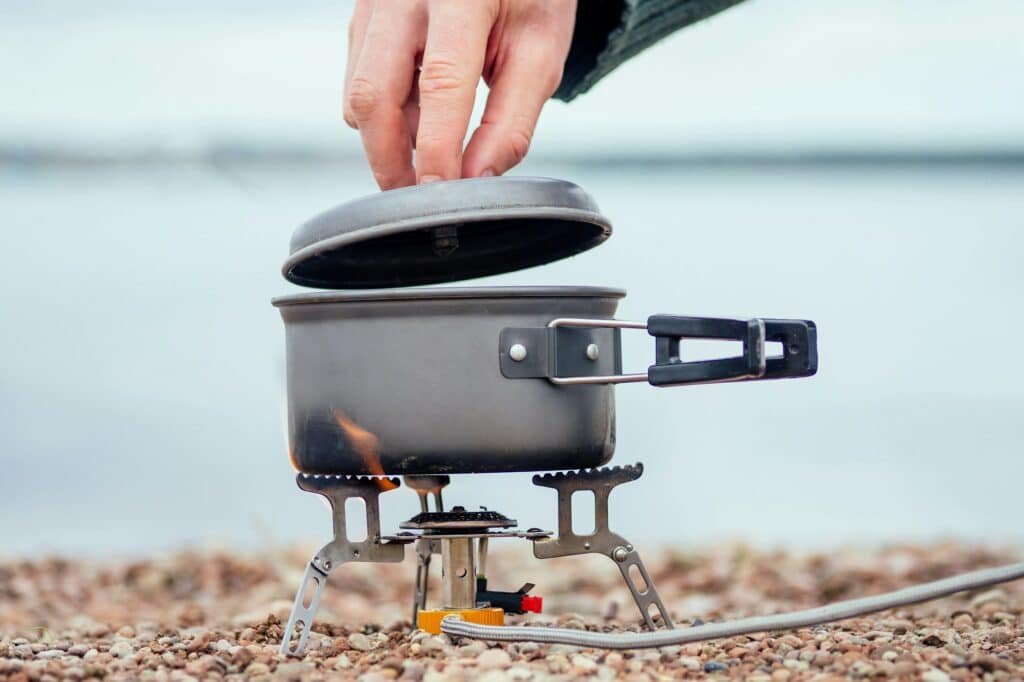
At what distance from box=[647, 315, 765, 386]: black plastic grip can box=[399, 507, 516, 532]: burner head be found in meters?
0.30

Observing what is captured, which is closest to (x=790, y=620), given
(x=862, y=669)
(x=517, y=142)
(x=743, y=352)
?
(x=862, y=669)

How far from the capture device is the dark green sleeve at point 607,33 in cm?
220

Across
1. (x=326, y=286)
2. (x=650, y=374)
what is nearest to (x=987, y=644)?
(x=650, y=374)

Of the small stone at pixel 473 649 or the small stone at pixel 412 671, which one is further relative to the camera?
the small stone at pixel 473 649

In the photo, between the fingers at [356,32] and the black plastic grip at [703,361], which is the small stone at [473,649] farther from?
the fingers at [356,32]

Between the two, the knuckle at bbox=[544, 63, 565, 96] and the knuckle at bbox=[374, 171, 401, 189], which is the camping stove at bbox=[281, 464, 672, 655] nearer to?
the knuckle at bbox=[374, 171, 401, 189]

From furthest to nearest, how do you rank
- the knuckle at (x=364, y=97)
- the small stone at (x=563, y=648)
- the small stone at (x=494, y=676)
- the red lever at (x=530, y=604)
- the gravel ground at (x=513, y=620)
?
the red lever at (x=530, y=604) < the knuckle at (x=364, y=97) < the small stone at (x=563, y=648) < the gravel ground at (x=513, y=620) < the small stone at (x=494, y=676)

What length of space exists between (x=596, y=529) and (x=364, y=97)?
68 cm

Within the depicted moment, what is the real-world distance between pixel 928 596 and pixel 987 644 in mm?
318

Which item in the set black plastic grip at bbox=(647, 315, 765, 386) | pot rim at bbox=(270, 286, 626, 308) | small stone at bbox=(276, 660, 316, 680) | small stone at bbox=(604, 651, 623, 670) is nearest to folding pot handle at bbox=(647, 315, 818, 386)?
black plastic grip at bbox=(647, 315, 765, 386)

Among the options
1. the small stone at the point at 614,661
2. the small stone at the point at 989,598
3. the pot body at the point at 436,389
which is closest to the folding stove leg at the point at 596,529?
the pot body at the point at 436,389

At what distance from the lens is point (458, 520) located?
1.74 metres

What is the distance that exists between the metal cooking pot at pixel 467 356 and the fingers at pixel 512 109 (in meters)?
0.16

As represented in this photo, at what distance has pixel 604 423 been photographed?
67.9 inches
